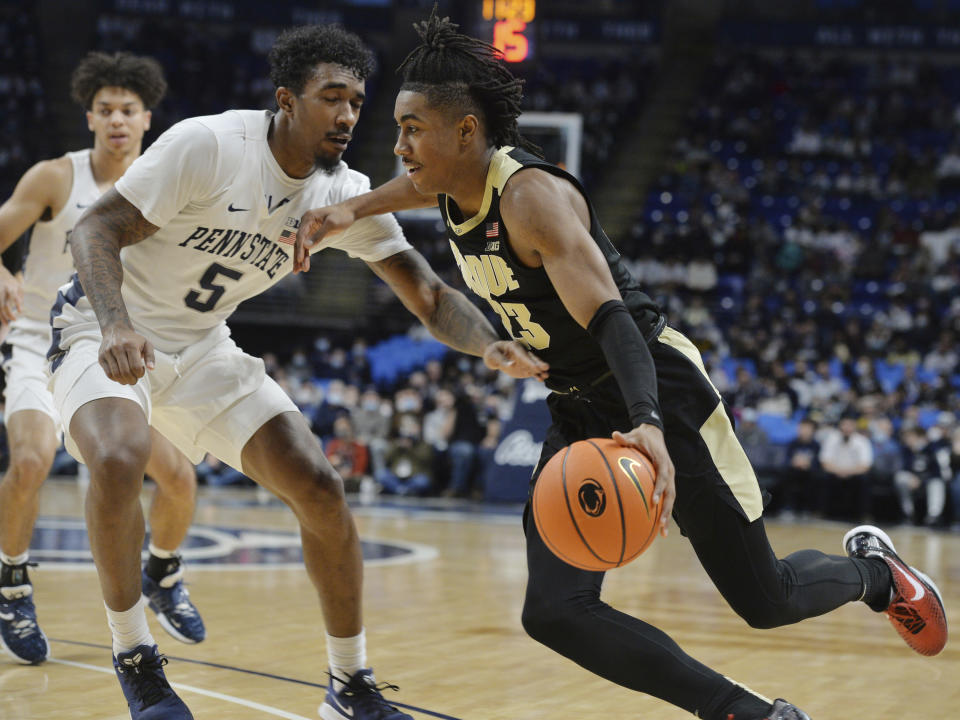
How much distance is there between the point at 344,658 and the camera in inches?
148

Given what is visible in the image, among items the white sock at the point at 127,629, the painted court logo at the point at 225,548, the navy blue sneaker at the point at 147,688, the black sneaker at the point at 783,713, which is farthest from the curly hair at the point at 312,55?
the painted court logo at the point at 225,548

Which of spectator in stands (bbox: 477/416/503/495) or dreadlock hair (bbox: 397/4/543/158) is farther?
spectator in stands (bbox: 477/416/503/495)

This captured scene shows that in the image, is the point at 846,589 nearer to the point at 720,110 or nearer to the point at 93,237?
the point at 93,237

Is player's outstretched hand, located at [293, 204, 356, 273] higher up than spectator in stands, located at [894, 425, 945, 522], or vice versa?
player's outstretched hand, located at [293, 204, 356, 273]

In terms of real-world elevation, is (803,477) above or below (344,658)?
below

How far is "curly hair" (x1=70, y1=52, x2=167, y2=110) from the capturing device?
5.03 meters

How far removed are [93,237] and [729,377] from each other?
13.5 meters

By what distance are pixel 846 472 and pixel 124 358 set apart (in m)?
11.0

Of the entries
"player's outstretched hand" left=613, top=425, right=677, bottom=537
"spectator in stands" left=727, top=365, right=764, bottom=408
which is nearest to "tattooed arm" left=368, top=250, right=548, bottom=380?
"player's outstretched hand" left=613, top=425, right=677, bottom=537

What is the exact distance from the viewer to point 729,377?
16.2m

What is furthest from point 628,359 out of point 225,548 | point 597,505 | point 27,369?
point 225,548

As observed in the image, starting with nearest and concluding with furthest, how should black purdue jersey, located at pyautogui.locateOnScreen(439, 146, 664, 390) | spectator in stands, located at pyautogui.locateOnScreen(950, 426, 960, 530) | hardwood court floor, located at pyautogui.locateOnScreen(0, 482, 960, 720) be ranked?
black purdue jersey, located at pyautogui.locateOnScreen(439, 146, 664, 390), hardwood court floor, located at pyautogui.locateOnScreen(0, 482, 960, 720), spectator in stands, located at pyautogui.locateOnScreen(950, 426, 960, 530)

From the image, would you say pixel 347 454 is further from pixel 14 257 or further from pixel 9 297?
pixel 9 297

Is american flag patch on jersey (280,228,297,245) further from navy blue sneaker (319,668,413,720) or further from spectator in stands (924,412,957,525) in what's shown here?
spectator in stands (924,412,957,525)
